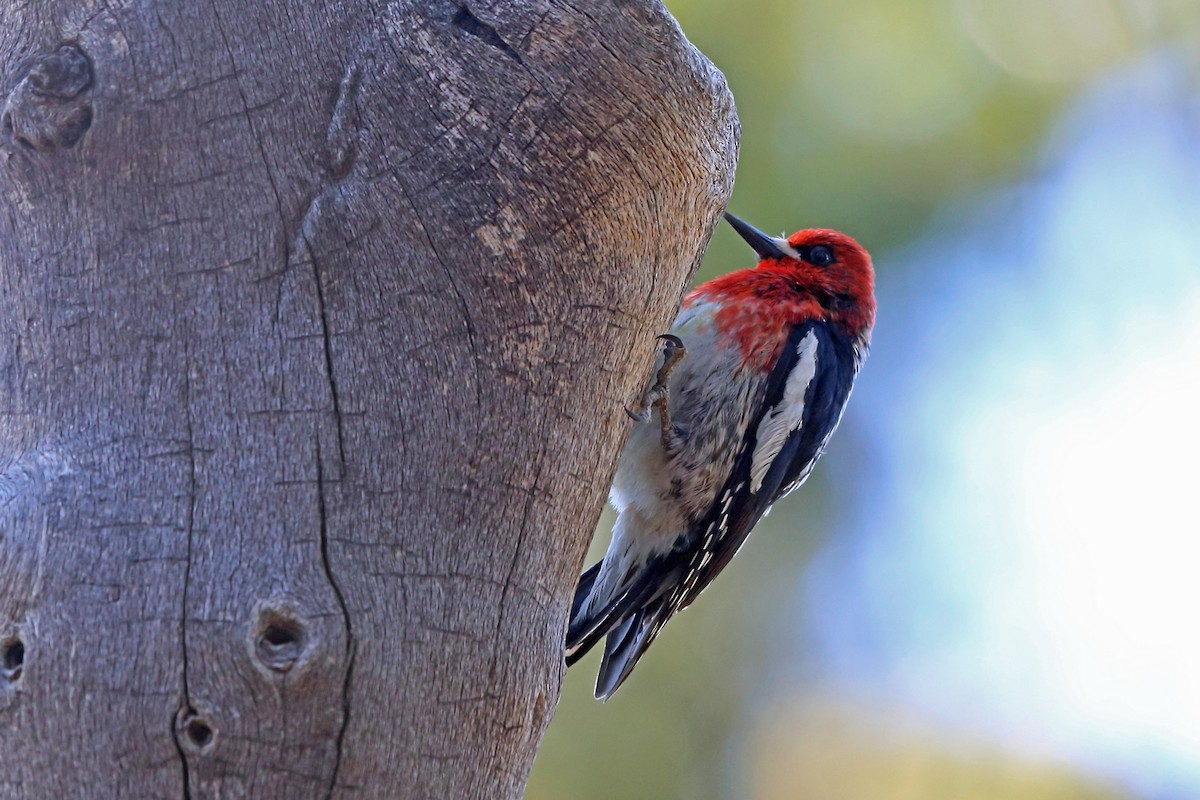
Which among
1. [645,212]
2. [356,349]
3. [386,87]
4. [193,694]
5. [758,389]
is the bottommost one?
[758,389]

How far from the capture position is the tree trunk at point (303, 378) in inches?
63.1

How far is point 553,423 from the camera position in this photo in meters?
1.98

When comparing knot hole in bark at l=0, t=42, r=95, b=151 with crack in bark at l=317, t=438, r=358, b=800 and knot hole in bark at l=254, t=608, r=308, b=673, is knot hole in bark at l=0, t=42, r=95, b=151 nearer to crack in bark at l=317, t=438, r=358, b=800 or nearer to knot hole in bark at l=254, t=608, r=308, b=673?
crack in bark at l=317, t=438, r=358, b=800

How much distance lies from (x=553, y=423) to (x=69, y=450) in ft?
2.46

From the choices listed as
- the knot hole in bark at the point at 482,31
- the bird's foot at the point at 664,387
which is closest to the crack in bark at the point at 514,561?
the knot hole in bark at the point at 482,31

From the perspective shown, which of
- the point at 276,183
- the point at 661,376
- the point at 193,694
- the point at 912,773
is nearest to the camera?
the point at 193,694

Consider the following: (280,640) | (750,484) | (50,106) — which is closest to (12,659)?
(280,640)

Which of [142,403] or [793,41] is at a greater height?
[142,403]

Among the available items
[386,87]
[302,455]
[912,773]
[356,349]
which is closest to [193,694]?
[302,455]

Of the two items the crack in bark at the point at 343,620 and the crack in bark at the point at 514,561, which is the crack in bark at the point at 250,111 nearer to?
the crack in bark at the point at 343,620

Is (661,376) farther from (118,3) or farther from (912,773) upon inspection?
(912,773)

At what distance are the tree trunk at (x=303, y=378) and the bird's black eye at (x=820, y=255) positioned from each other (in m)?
2.15

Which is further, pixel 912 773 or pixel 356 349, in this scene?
pixel 912 773

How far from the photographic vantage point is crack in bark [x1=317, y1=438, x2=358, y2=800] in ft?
5.34
